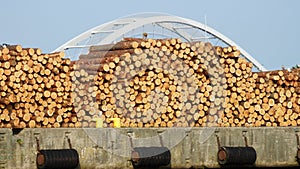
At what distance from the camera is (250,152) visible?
17312 mm

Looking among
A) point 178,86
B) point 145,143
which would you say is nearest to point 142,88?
point 178,86

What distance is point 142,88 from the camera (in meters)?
17.4

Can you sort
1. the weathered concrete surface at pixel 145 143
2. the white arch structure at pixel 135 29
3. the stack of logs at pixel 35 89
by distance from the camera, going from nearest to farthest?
the weathered concrete surface at pixel 145 143 → the stack of logs at pixel 35 89 → the white arch structure at pixel 135 29

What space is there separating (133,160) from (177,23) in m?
22.8

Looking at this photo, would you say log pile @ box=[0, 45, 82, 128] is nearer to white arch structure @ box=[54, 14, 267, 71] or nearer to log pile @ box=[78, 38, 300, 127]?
log pile @ box=[78, 38, 300, 127]

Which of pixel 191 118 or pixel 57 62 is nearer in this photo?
pixel 57 62

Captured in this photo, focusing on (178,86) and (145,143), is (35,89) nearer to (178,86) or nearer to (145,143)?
(145,143)

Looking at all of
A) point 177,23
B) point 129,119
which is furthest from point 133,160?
point 177,23

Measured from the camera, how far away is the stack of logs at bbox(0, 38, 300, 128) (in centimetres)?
1623

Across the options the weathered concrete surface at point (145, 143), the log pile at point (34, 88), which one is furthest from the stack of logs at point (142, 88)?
the weathered concrete surface at point (145, 143)

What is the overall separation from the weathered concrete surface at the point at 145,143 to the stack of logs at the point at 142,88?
0.87 meters

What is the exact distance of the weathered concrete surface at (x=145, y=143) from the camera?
48.4 ft

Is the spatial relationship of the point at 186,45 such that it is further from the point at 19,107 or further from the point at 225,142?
the point at 19,107

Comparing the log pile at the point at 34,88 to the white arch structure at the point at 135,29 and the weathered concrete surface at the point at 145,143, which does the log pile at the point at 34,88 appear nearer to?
the weathered concrete surface at the point at 145,143
